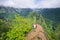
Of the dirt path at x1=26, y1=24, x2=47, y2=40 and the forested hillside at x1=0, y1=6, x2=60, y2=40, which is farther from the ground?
the forested hillside at x1=0, y1=6, x2=60, y2=40

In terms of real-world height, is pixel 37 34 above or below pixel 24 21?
below

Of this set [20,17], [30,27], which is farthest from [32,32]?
[20,17]

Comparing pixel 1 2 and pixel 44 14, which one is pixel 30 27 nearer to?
pixel 44 14

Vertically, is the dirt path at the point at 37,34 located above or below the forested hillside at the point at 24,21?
below
